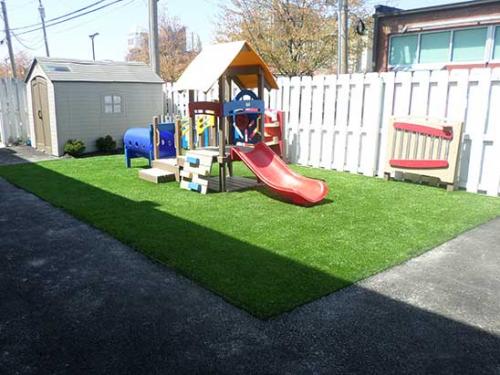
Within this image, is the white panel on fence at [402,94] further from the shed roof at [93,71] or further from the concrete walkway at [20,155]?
the concrete walkway at [20,155]

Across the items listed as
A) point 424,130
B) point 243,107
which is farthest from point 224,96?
point 424,130

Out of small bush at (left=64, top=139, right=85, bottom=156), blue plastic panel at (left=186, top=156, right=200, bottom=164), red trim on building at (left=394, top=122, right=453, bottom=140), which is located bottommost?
small bush at (left=64, top=139, right=85, bottom=156)

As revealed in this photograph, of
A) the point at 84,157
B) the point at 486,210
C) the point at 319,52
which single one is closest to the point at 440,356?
the point at 486,210

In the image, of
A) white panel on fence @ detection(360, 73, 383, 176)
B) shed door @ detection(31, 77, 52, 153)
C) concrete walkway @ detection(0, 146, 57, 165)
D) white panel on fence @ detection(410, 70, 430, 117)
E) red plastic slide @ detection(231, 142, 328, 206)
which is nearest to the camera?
red plastic slide @ detection(231, 142, 328, 206)

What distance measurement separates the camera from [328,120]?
33.7 ft

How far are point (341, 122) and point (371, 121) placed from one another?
0.80 metres

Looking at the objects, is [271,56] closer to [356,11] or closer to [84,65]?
[356,11]

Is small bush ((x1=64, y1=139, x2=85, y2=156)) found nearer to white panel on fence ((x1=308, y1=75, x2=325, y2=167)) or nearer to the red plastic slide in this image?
the red plastic slide

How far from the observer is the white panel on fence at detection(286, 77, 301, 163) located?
1088 cm

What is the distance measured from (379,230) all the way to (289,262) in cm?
176

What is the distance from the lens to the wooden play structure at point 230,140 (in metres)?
7.50

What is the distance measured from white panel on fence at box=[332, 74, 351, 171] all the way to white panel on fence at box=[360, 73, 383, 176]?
46cm

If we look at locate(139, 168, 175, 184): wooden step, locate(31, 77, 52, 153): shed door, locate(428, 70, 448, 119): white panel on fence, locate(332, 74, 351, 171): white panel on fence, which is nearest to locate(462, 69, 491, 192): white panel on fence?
locate(428, 70, 448, 119): white panel on fence

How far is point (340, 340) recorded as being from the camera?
317 centimetres
